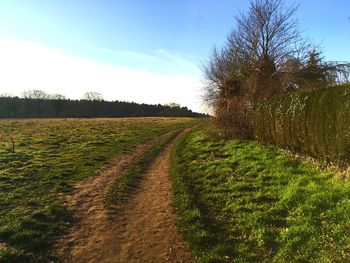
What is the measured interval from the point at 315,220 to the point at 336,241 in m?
1.17

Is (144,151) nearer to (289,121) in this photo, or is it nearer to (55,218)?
(289,121)

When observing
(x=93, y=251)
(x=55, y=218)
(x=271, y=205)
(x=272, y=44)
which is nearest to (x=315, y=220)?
(x=271, y=205)

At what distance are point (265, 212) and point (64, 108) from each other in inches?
4062

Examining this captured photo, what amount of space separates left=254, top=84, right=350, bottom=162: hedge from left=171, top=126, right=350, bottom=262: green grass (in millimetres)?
807

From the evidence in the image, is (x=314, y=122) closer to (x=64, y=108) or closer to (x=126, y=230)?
(x=126, y=230)

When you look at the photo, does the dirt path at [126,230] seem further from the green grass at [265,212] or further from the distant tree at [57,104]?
the distant tree at [57,104]

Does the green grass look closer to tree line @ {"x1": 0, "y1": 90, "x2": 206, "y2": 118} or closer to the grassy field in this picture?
the grassy field

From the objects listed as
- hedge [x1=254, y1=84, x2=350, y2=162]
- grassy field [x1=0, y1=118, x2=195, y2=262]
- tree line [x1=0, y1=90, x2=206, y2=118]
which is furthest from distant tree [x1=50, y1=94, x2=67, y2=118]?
hedge [x1=254, y1=84, x2=350, y2=162]

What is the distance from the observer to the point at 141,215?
10.6m

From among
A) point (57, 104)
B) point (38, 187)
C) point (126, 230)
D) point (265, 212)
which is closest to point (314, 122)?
point (265, 212)

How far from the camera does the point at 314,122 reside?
13586mm

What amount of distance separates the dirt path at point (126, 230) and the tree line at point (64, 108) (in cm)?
8420

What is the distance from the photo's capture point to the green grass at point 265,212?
7418mm

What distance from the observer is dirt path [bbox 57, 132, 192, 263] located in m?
7.91
